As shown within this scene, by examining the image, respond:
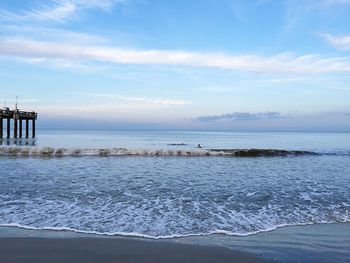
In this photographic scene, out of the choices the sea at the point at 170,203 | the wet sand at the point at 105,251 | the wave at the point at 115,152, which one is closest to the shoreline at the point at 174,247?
the wet sand at the point at 105,251

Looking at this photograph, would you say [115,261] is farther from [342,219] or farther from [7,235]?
[342,219]

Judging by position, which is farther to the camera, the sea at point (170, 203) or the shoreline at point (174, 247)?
the sea at point (170, 203)

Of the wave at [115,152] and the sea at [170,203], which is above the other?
the wave at [115,152]

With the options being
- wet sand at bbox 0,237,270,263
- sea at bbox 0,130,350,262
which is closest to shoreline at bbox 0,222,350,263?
wet sand at bbox 0,237,270,263

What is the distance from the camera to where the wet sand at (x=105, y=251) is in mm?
6332

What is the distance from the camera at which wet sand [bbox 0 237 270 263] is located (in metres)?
6.33

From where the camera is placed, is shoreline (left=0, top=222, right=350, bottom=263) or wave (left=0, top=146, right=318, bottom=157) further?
Answer: wave (left=0, top=146, right=318, bottom=157)

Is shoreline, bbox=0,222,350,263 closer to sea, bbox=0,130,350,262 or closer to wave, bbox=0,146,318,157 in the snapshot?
sea, bbox=0,130,350,262

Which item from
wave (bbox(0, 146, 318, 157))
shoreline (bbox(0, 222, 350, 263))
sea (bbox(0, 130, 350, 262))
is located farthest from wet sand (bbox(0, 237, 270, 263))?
wave (bbox(0, 146, 318, 157))

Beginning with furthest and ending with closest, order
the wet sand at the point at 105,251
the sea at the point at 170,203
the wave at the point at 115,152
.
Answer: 1. the wave at the point at 115,152
2. the sea at the point at 170,203
3. the wet sand at the point at 105,251

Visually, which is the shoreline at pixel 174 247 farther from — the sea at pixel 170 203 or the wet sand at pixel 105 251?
the sea at pixel 170 203

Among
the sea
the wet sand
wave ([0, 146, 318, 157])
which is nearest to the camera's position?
the wet sand

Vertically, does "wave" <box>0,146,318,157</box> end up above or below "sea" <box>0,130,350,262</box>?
above

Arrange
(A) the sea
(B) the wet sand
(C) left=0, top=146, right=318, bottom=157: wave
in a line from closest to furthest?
(B) the wet sand, (A) the sea, (C) left=0, top=146, right=318, bottom=157: wave
